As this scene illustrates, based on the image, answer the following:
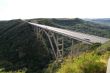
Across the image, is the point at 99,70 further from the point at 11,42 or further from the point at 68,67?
the point at 11,42

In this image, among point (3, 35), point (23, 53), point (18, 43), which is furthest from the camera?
point (3, 35)

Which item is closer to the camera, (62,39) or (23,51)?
(62,39)

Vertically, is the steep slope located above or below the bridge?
below

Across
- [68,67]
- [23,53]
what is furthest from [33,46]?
[68,67]

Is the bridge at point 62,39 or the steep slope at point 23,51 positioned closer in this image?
the bridge at point 62,39

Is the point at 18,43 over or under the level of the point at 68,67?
under

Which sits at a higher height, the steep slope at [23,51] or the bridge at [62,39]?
the bridge at [62,39]

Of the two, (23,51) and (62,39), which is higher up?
(62,39)

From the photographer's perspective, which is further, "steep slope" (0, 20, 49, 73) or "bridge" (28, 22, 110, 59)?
"steep slope" (0, 20, 49, 73)
